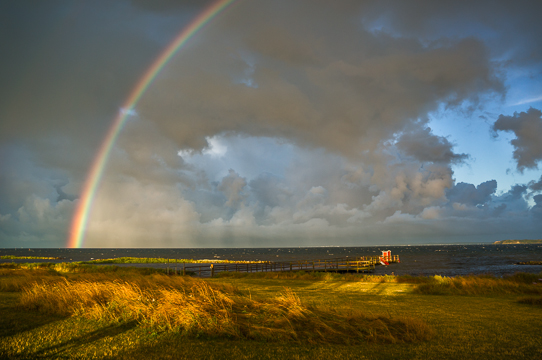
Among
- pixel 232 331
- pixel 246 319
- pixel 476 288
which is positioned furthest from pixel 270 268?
pixel 232 331

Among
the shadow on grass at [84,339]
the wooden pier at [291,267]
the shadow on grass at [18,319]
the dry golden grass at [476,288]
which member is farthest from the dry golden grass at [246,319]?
the wooden pier at [291,267]

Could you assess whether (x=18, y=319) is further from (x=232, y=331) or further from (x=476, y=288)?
(x=476, y=288)

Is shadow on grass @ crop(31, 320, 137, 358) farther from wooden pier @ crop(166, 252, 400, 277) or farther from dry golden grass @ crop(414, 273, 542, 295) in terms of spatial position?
wooden pier @ crop(166, 252, 400, 277)

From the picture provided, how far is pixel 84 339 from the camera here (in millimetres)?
7730

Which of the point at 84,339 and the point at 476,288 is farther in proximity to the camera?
the point at 476,288

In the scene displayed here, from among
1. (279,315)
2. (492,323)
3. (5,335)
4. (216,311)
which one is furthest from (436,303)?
(5,335)

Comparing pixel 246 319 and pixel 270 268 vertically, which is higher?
pixel 246 319

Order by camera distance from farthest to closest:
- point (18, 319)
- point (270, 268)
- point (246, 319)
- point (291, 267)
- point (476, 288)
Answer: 1. point (270, 268)
2. point (291, 267)
3. point (476, 288)
4. point (18, 319)
5. point (246, 319)

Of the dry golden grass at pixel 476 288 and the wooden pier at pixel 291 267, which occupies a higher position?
the dry golden grass at pixel 476 288

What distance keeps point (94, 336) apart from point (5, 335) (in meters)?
2.09

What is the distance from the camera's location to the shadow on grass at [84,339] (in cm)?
677

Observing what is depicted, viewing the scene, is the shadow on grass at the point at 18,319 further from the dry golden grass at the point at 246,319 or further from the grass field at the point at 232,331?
the dry golden grass at the point at 246,319

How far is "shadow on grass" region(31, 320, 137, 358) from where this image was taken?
6.77m

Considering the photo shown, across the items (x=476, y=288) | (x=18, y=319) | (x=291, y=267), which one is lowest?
(x=291, y=267)
